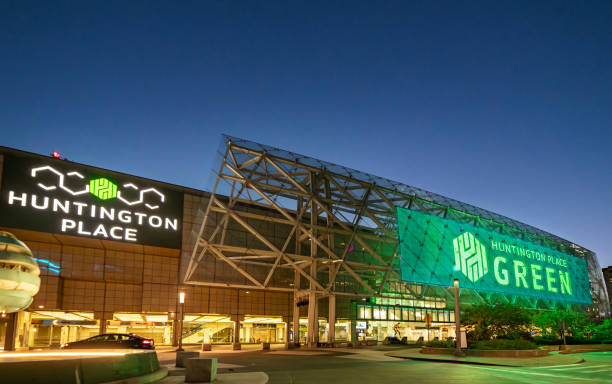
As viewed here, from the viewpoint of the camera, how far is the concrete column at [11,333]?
41188 millimetres

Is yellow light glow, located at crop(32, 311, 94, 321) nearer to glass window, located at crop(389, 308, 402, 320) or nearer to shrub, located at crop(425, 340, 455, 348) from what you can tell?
shrub, located at crop(425, 340, 455, 348)

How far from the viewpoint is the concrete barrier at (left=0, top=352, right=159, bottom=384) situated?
9375 millimetres

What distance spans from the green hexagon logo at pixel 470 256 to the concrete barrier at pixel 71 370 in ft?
152

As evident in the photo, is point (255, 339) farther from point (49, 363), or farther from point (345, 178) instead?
point (49, 363)

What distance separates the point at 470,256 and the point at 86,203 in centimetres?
3993

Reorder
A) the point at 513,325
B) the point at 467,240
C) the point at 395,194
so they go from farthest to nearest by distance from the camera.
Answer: the point at 467,240 → the point at 395,194 → the point at 513,325

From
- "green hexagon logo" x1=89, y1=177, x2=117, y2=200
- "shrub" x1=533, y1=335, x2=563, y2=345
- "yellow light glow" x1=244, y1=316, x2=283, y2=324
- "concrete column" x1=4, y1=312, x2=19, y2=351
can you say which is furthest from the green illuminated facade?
"concrete column" x1=4, y1=312, x2=19, y2=351

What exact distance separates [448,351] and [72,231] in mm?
32832

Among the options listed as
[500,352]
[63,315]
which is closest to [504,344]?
[500,352]

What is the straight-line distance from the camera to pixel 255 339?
193ft

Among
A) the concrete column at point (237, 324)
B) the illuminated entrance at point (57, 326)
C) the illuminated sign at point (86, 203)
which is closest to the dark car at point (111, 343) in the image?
the illuminated sign at point (86, 203)

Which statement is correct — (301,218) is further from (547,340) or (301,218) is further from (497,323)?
(547,340)

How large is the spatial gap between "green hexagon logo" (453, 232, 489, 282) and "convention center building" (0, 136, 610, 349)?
175 millimetres

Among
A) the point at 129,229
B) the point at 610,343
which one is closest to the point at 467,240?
the point at 610,343
